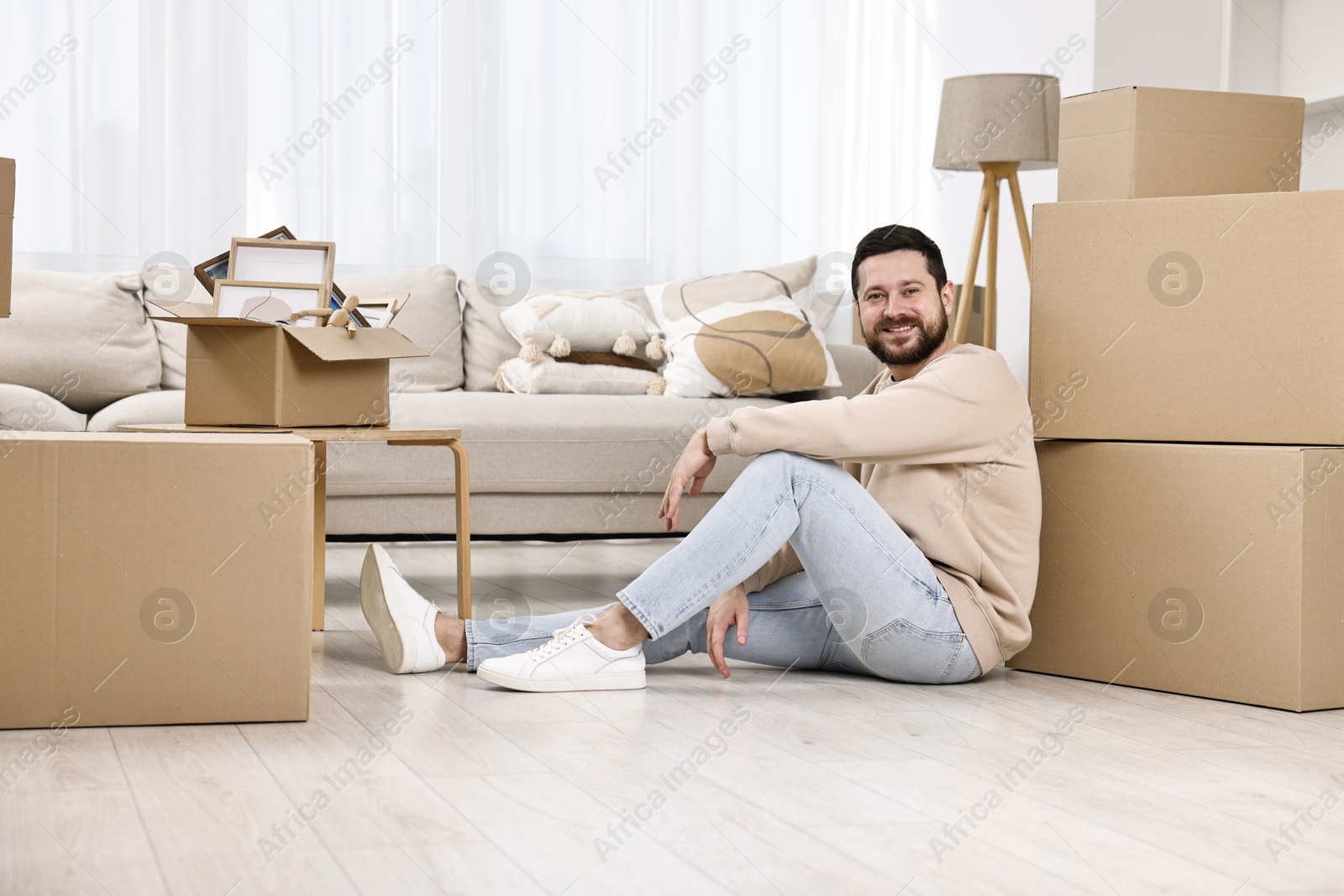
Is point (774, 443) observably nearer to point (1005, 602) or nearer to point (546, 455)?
point (1005, 602)

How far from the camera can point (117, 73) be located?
143 inches


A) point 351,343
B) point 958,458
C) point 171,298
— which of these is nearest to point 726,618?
point 958,458

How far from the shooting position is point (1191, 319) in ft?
6.25

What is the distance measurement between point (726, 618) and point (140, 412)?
4.83 feet

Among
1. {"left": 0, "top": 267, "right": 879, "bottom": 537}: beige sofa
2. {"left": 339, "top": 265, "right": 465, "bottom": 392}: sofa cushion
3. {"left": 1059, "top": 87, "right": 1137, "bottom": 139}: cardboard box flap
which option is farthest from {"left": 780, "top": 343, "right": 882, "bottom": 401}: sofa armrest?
{"left": 1059, "top": 87, "right": 1137, "bottom": 139}: cardboard box flap

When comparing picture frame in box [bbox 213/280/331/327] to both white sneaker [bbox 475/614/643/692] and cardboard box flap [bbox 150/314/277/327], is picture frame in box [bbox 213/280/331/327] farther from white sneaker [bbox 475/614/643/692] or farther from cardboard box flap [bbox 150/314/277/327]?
white sneaker [bbox 475/614/643/692]

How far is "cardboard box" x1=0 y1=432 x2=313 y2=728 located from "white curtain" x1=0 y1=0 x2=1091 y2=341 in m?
2.29

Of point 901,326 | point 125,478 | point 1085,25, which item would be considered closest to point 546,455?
point 901,326

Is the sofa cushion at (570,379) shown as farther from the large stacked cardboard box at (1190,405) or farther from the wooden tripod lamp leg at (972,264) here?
the large stacked cardboard box at (1190,405)

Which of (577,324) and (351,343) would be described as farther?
(577,324)

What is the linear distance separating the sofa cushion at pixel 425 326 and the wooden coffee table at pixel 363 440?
0.90 m

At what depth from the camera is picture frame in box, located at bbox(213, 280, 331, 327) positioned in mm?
2061

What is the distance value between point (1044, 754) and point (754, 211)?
9.78 feet

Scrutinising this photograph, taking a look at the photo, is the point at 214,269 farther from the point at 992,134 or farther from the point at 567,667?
the point at 992,134
